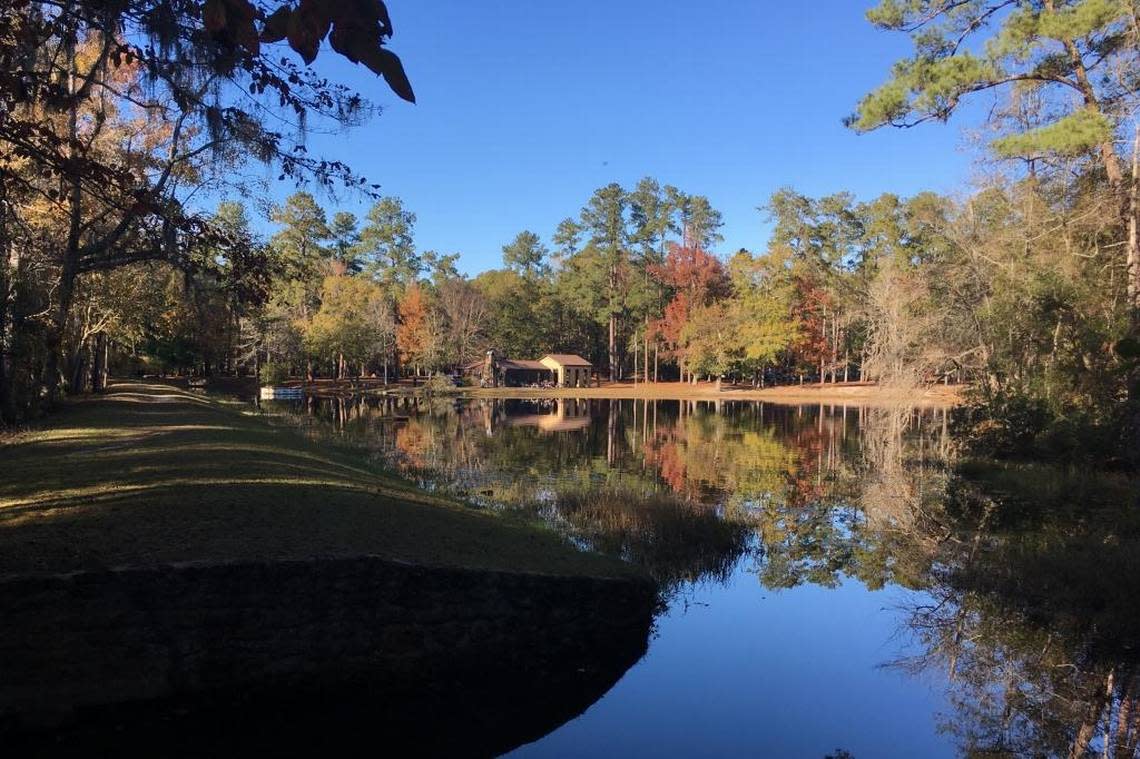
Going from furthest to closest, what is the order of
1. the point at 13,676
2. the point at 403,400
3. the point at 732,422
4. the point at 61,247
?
1. the point at 403,400
2. the point at 732,422
3. the point at 61,247
4. the point at 13,676

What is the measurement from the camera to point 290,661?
5727 mm

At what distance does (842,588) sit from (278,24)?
981 cm

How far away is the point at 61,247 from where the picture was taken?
15.7 m

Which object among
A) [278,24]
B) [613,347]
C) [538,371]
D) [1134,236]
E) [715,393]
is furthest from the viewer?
[613,347]

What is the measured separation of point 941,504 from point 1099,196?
8576 millimetres

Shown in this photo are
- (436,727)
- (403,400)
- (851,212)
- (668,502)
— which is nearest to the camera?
(436,727)

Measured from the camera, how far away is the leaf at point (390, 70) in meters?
1.77

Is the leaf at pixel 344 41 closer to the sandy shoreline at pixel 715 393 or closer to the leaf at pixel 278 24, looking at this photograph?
the leaf at pixel 278 24

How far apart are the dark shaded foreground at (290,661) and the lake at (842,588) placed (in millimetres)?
773

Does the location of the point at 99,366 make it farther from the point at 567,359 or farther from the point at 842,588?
the point at 567,359

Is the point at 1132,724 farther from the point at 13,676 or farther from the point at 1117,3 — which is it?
the point at 1117,3

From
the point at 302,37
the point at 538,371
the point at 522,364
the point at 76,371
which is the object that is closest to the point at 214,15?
the point at 302,37

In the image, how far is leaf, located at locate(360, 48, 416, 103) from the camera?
5.82ft

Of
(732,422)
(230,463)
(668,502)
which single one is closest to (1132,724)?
(668,502)
